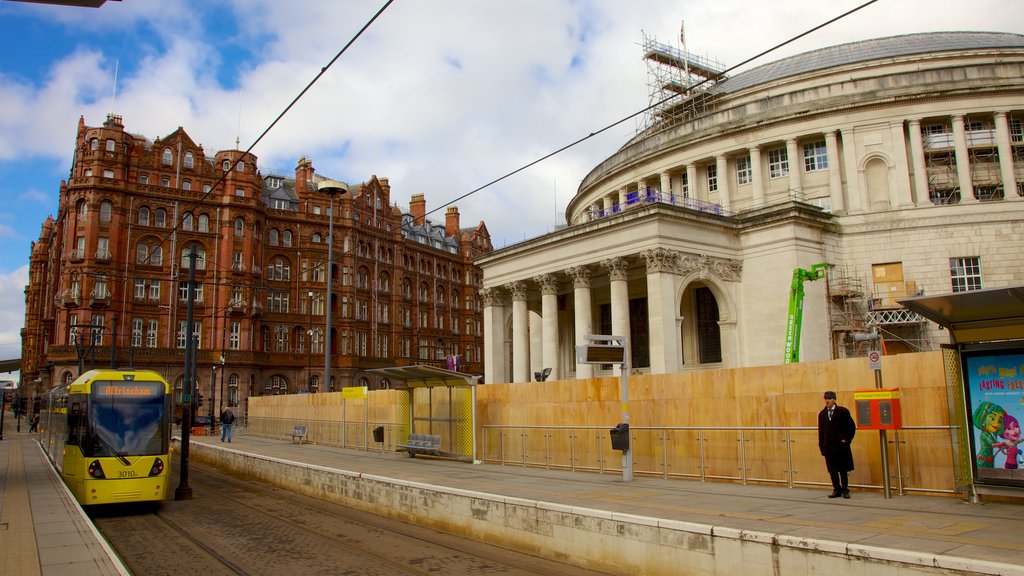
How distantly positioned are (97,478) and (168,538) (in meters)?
3.51

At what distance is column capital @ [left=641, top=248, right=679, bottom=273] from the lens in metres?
35.8

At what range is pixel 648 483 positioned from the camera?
16.1 meters

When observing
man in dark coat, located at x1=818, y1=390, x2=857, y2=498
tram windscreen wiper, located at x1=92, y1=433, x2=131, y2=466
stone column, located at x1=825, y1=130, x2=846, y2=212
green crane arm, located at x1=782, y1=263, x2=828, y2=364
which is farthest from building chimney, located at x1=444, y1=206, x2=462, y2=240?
man in dark coat, located at x1=818, y1=390, x2=857, y2=498

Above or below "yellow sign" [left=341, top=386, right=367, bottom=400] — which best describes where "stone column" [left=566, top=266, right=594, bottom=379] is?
above

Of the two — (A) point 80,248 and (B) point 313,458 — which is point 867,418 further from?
(A) point 80,248

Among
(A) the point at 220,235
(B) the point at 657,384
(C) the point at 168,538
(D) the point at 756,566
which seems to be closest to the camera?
(D) the point at 756,566

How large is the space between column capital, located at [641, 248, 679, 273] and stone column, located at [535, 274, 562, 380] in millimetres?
7562

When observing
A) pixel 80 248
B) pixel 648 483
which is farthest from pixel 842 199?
pixel 80 248

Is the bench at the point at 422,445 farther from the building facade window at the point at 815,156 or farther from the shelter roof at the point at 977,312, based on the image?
the building facade window at the point at 815,156

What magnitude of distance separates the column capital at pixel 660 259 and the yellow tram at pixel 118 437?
23.6 m

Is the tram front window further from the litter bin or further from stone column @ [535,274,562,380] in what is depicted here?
stone column @ [535,274,562,380]

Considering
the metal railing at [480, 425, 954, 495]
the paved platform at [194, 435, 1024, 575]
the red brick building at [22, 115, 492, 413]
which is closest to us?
the paved platform at [194, 435, 1024, 575]

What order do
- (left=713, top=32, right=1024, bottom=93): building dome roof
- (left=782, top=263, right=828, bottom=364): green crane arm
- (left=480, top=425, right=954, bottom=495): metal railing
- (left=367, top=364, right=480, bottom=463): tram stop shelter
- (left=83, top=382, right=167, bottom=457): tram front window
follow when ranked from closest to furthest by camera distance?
1. (left=480, top=425, right=954, bottom=495): metal railing
2. (left=83, top=382, right=167, bottom=457): tram front window
3. (left=367, top=364, right=480, bottom=463): tram stop shelter
4. (left=782, top=263, right=828, bottom=364): green crane arm
5. (left=713, top=32, right=1024, bottom=93): building dome roof

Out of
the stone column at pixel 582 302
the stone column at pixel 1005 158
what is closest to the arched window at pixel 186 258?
the stone column at pixel 582 302
